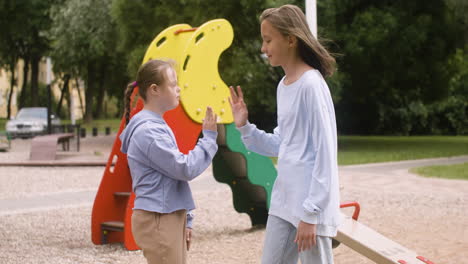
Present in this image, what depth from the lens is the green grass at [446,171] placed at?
12855mm

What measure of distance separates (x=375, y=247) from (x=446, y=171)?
400 inches

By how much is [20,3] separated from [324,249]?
3160 cm

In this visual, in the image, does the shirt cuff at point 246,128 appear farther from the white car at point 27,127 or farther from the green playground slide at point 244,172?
the white car at point 27,127

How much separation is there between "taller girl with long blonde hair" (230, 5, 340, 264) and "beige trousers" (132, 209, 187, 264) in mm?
464

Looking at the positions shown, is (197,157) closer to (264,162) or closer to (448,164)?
(264,162)

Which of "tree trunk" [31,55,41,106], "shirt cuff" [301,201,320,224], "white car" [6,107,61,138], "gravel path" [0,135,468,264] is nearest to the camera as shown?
"shirt cuff" [301,201,320,224]

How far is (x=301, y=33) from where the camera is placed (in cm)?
263

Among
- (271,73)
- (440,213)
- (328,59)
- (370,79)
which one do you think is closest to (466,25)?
(370,79)

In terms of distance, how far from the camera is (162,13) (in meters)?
20.5

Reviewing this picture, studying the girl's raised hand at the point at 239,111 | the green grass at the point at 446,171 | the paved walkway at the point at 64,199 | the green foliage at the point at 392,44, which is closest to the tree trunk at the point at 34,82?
the green foliage at the point at 392,44

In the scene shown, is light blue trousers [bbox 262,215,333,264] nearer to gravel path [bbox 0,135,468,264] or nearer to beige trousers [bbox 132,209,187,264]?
beige trousers [bbox 132,209,187,264]

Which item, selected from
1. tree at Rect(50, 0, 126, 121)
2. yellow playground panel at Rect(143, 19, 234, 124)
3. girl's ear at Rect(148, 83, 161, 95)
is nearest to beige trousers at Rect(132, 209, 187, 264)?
girl's ear at Rect(148, 83, 161, 95)

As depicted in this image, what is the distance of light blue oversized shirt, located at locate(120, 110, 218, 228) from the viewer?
2.89m

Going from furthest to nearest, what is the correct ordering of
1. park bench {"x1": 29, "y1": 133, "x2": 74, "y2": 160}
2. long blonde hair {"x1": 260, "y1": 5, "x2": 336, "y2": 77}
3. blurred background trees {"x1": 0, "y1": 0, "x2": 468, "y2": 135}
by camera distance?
blurred background trees {"x1": 0, "y1": 0, "x2": 468, "y2": 135}
park bench {"x1": 29, "y1": 133, "x2": 74, "y2": 160}
long blonde hair {"x1": 260, "y1": 5, "x2": 336, "y2": 77}
